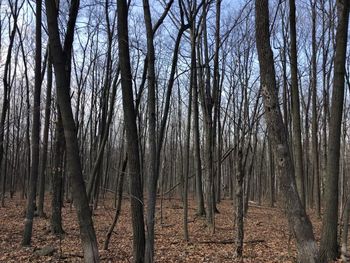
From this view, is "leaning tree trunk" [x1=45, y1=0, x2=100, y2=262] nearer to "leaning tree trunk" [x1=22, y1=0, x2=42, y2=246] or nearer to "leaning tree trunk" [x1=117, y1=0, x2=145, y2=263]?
"leaning tree trunk" [x1=117, y1=0, x2=145, y2=263]

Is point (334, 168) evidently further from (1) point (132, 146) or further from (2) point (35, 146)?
(2) point (35, 146)

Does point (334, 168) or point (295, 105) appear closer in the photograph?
point (334, 168)

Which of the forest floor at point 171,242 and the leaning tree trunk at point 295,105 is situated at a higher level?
the leaning tree trunk at point 295,105

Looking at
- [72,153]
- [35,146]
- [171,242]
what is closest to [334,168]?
[171,242]

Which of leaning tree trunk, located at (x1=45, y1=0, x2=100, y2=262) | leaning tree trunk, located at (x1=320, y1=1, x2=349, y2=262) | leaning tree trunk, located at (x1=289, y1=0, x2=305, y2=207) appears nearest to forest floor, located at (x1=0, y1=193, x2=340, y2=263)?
leaning tree trunk, located at (x1=320, y1=1, x2=349, y2=262)

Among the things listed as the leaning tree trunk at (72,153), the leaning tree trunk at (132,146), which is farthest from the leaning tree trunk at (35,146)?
the leaning tree trunk at (132,146)

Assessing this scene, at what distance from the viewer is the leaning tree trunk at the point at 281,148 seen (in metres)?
4.84

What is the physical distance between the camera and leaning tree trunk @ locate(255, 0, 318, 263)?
4.84 metres

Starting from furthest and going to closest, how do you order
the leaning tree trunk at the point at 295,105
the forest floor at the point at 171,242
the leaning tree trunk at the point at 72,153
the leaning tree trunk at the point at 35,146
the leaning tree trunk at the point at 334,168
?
the leaning tree trunk at the point at 35,146
the leaning tree trunk at the point at 295,105
the forest floor at the point at 171,242
the leaning tree trunk at the point at 334,168
the leaning tree trunk at the point at 72,153

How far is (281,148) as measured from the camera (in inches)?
201

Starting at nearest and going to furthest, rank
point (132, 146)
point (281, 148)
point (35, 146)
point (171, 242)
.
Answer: point (281, 148) → point (132, 146) → point (35, 146) → point (171, 242)

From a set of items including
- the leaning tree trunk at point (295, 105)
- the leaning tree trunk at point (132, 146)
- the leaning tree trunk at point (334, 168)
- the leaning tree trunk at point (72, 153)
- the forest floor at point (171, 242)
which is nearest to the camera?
the leaning tree trunk at point (72, 153)

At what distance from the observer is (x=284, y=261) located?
25.1 feet

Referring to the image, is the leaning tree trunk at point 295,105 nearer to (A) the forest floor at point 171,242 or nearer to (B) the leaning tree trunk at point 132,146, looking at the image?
(A) the forest floor at point 171,242
